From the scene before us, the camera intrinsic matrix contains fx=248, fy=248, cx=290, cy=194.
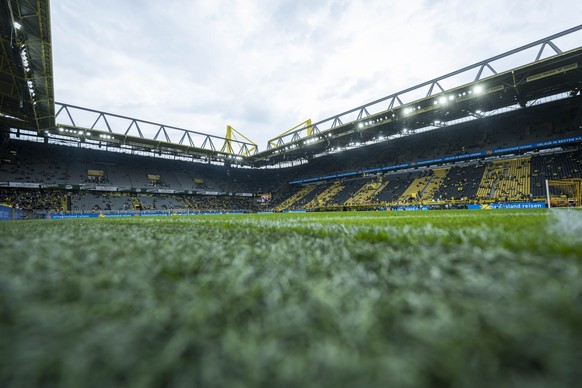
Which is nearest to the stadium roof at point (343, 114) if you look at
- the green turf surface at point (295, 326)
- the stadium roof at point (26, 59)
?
the stadium roof at point (26, 59)

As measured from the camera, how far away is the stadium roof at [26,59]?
12164 mm

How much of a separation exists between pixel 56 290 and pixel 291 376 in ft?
2.89

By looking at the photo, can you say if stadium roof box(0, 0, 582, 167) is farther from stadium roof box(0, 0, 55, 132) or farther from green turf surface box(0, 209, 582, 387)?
green turf surface box(0, 209, 582, 387)

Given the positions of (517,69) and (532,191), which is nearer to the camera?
(517,69)

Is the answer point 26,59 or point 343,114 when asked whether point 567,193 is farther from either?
point 26,59

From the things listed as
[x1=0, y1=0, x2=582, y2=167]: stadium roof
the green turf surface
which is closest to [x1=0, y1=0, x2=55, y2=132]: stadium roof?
[x1=0, y1=0, x2=582, y2=167]: stadium roof

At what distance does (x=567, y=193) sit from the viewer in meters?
21.2

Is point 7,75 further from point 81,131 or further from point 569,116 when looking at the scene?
point 569,116

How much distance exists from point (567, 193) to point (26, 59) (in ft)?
134

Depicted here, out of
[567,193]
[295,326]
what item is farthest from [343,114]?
[295,326]

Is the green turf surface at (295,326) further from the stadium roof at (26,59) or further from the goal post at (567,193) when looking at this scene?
the goal post at (567,193)

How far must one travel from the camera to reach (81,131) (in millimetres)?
30031

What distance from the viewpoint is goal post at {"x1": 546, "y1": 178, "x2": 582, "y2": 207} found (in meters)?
20.2

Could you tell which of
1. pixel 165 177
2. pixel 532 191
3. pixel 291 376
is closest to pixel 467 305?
pixel 291 376
